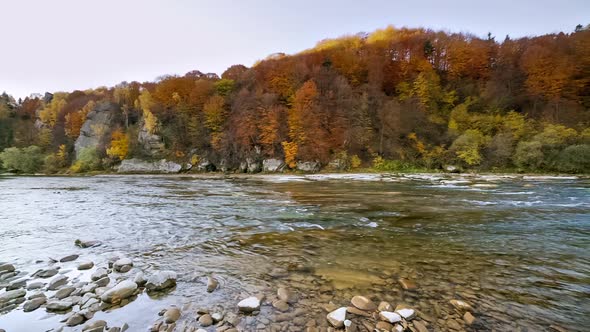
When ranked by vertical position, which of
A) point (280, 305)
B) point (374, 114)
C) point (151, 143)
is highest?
point (374, 114)

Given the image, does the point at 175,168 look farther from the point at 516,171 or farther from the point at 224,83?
the point at 516,171

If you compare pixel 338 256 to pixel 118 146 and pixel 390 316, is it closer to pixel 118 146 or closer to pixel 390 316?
pixel 390 316

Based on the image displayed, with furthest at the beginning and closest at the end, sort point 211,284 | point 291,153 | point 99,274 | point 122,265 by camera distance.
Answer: point 291,153
point 122,265
point 99,274
point 211,284

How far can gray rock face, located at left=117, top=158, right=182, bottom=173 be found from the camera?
55.0m

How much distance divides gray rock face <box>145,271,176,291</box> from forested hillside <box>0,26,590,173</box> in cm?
4011

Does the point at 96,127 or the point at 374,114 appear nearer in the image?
the point at 374,114

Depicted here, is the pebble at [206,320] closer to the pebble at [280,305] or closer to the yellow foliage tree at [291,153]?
the pebble at [280,305]

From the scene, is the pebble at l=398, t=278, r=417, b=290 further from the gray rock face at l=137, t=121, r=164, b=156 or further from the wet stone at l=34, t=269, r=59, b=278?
the gray rock face at l=137, t=121, r=164, b=156

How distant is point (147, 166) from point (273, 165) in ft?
101

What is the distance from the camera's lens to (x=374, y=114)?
50.1 meters

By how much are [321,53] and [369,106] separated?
1007 inches

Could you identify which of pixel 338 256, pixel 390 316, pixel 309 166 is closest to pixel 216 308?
pixel 390 316

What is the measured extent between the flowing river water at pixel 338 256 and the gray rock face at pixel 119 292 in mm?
238

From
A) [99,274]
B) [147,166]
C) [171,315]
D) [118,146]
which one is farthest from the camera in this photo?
[118,146]
